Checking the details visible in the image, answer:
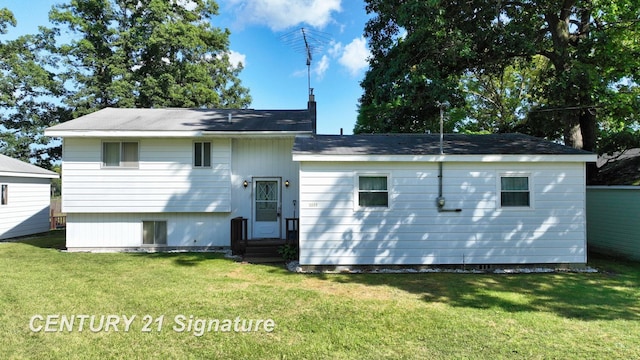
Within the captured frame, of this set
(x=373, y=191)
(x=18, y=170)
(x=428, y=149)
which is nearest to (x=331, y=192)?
(x=373, y=191)

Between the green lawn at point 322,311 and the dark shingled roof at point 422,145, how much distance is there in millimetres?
2854

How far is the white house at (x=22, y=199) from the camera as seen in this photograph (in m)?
12.3

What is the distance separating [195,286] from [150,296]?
0.84 meters

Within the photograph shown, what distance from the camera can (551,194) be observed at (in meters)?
8.02

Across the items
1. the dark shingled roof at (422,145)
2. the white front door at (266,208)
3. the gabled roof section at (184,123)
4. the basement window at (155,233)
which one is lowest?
the basement window at (155,233)

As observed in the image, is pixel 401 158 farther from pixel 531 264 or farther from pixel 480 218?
pixel 531 264

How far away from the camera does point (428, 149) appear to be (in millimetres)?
8320

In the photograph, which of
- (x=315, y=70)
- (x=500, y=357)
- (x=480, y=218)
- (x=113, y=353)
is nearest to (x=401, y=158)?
(x=480, y=218)

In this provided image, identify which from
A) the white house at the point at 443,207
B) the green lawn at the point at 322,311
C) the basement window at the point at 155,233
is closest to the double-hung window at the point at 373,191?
the white house at the point at 443,207

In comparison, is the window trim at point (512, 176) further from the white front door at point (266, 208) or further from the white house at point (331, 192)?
the white front door at point (266, 208)

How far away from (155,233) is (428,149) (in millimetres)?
8516

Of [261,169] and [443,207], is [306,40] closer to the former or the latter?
[261,169]

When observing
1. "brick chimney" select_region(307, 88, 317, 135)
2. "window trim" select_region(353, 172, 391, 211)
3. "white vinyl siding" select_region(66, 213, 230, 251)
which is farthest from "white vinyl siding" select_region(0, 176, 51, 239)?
"window trim" select_region(353, 172, 391, 211)

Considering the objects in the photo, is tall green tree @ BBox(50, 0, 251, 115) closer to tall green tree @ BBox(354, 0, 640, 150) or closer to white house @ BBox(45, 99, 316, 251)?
white house @ BBox(45, 99, 316, 251)
